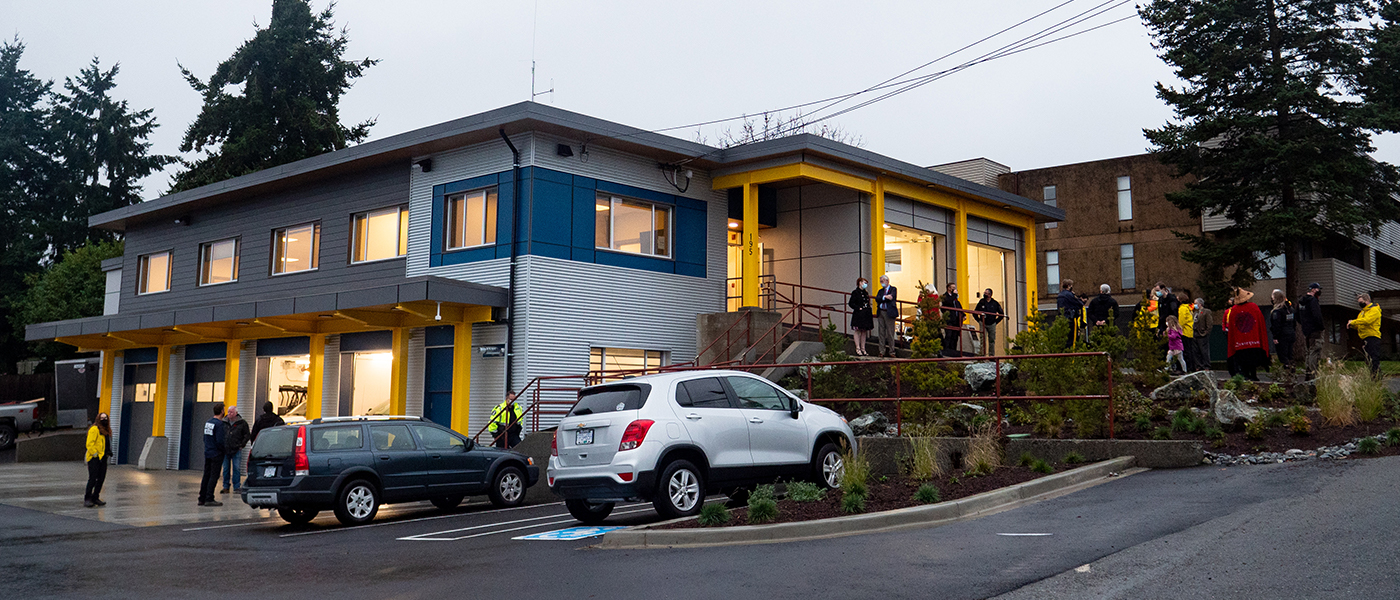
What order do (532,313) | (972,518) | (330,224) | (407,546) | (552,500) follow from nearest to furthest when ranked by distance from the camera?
1. (972,518)
2. (407,546)
3. (552,500)
4. (532,313)
5. (330,224)

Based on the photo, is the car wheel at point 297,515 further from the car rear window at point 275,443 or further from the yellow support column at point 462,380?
the yellow support column at point 462,380

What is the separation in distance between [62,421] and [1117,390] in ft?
120

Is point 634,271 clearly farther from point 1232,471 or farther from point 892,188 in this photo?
point 1232,471

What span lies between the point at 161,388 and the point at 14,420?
10.9 m

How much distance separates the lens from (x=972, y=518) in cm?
1035

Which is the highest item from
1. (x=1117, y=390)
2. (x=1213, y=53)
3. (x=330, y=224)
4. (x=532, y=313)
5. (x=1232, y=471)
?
(x=1213, y=53)

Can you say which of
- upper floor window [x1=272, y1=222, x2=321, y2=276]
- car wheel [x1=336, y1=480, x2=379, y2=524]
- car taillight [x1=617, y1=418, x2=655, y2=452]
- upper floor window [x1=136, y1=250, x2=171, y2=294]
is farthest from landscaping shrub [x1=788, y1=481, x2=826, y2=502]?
upper floor window [x1=136, y1=250, x2=171, y2=294]

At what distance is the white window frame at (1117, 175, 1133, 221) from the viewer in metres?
48.3

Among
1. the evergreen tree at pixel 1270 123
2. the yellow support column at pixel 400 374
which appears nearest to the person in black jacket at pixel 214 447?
the yellow support column at pixel 400 374

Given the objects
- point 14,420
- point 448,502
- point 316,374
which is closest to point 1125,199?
point 316,374

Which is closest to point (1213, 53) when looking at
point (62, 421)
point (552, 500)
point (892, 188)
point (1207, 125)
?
point (1207, 125)

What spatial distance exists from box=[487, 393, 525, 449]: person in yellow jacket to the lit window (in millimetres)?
36239

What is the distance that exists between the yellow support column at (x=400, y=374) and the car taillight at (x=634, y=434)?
40.8ft

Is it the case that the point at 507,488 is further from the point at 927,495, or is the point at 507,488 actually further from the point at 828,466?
the point at 927,495
